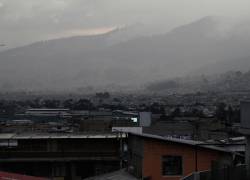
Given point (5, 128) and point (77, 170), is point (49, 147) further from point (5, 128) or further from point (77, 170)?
point (5, 128)

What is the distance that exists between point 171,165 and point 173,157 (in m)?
0.38

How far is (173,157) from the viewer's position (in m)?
27.5

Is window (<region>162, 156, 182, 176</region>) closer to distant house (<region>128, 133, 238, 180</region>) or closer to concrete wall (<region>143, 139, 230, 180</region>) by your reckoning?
distant house (<region>128, 133, 238, 180</region>)

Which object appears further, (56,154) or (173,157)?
(56,154)

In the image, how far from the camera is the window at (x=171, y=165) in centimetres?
2716

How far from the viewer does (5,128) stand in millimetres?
63906

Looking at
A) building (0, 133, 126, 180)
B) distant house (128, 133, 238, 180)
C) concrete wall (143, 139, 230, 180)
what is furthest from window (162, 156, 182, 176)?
building (0, 133, 126, 180)

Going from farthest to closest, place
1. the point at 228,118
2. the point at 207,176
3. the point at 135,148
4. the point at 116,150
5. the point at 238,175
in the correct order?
1. the point at 228,118
2. the point at 116,150
3. the point at 135,148
4. the point at 238,175
5. the point at 207,176

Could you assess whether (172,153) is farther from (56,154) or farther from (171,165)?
→ (56,154)

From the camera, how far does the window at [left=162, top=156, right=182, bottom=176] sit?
27156 mm

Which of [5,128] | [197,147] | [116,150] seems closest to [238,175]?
[197,147]

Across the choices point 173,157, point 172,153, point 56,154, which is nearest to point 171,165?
point 173,157

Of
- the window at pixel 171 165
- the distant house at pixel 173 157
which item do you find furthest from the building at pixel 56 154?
the window at pixel 171 165

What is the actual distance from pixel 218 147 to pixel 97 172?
15923 millimetres
